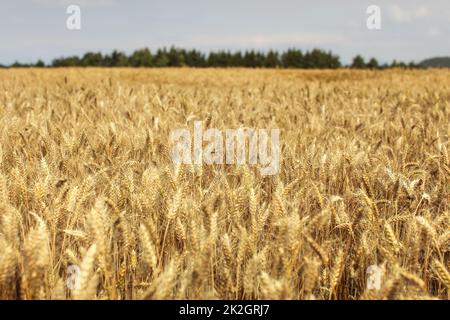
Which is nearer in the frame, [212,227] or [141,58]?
[212,227]

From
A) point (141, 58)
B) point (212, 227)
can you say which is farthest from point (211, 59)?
point (212, 227)

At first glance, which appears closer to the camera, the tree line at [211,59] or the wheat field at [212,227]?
the wheat field at [212,227]

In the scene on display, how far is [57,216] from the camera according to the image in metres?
1.55

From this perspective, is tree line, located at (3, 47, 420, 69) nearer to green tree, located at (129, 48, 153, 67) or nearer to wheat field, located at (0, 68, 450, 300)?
green tree, located at (129, 48, 153, 67)

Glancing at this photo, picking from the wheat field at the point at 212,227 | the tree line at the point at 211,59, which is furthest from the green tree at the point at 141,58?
the wheat field at the point at 212,227

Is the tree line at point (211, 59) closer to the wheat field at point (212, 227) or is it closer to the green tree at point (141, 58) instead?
the green tree at point (141, 58)

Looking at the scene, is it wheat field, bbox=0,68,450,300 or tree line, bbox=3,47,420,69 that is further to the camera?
tree line, bbox=3,47,420,69

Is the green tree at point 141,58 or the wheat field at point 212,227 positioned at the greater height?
the green tree at point 141,58

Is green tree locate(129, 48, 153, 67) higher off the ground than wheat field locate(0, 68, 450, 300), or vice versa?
green tree locate(129, 48, 153, 67)

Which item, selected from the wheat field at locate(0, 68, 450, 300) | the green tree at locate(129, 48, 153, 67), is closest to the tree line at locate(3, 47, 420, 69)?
the green tree at locate(129, 48, 153, 67)

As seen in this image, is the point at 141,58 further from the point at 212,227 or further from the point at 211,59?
the point at 212,227

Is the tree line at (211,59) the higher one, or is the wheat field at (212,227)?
the tree line at (211,59)

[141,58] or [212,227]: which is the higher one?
[141,58]
